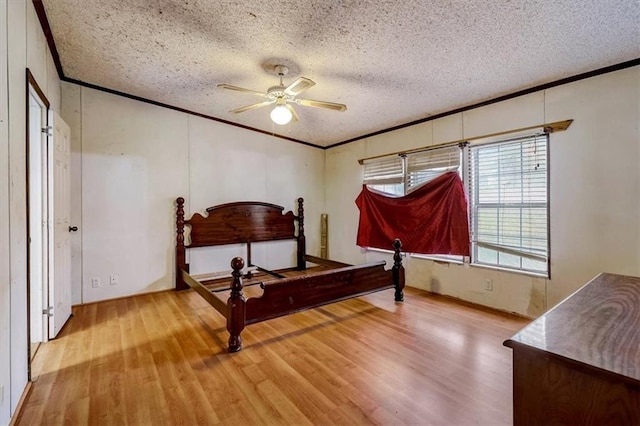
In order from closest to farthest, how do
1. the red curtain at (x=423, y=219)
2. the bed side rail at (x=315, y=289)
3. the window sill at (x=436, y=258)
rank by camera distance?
the bed side rail at (x=315, y=289) < the red curtain at (x=423, y=219) < the window sill at (x=436, y=258)

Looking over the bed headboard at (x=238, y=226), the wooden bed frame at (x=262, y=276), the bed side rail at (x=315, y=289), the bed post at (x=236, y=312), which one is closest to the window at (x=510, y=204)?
the wooden bed frame at (x=262, y=276)

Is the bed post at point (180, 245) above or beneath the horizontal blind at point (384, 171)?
beneath

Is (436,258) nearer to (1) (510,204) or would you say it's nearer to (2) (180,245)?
(1) (510,204)

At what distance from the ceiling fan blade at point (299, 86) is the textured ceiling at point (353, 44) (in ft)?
1.13

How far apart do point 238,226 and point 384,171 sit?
253cm

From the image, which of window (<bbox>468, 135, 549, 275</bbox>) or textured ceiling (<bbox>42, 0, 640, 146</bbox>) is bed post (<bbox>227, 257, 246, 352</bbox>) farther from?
window (<bbox>468, 135, 549, 275</bbox>)

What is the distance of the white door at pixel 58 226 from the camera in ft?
8.80

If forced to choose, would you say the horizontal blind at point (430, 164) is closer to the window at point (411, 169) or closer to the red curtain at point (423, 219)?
the window at point (411, 169)

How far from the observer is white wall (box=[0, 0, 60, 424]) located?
1.56 meters

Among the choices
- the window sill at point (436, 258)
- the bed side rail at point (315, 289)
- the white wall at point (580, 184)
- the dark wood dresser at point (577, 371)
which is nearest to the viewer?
the dark wood dresser at point (577, 371)

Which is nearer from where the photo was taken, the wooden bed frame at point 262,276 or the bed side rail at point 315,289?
the wooden bed frame at point 262,276

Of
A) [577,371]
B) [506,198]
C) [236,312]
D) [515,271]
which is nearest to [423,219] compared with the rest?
[506,198]

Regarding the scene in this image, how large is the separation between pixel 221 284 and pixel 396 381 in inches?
111

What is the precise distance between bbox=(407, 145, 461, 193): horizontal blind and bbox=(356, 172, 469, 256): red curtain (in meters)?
0.14
